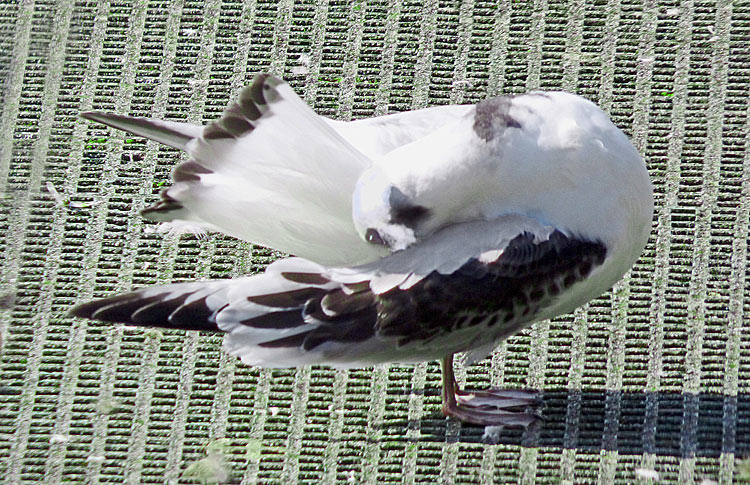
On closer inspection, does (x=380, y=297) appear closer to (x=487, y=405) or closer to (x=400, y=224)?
(x=400, y=224)

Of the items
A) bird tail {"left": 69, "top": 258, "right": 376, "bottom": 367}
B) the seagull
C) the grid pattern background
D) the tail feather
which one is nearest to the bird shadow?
the grid pattern background

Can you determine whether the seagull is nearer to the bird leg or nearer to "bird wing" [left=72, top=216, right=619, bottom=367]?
"bird wing" [left=72, top=216, right=619, bottom=367]

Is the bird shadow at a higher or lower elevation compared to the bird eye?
lower

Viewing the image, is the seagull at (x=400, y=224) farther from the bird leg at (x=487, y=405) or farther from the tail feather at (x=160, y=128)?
the bird leg at (x=487, y=405)

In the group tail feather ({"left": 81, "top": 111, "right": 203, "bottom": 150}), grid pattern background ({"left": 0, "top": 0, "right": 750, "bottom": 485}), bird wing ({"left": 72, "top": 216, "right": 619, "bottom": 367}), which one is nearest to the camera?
bird wing ({"left": 72, "top": 216, "right": 619, "bottom": 367})

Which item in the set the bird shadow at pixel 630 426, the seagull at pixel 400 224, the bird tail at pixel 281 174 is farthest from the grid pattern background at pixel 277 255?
the bird tail at pixel 281 174

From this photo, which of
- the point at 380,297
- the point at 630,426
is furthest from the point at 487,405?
the point at 380,297

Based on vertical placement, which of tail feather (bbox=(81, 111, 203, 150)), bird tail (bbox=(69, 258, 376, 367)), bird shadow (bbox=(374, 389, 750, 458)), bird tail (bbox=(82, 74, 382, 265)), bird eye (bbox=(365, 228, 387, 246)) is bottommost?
bird shadow (bbox=(374, 389, 750, 458))
